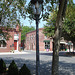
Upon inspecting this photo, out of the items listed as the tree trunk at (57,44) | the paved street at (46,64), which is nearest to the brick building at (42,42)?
the paved street at (46,64)

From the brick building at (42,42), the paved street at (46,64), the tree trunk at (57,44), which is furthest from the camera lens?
the brick building at (42,42)

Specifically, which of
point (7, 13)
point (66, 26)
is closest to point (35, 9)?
point (7, 13)

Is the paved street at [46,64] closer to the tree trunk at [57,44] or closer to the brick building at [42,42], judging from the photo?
the tree trunk at [57,44]

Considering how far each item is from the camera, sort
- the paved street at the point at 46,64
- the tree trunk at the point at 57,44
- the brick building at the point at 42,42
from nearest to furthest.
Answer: the tree trunk at the point at 57,44
the paved street at the point at 46,64
the brick building at the point at 42,42

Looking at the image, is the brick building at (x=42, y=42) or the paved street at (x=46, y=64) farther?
the brick building at (x=42, y=42)

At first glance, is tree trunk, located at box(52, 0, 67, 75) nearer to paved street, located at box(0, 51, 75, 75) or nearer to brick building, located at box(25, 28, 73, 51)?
paved street, located at box(0, 51, 75, 75)

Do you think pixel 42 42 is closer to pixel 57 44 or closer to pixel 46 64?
pixel 46 64

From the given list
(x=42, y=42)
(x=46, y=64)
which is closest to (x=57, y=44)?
(x=46, y=64)

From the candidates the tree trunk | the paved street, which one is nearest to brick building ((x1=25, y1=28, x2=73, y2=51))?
the paved street

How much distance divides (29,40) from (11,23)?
50744mm

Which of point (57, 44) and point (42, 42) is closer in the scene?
point (57, 44)

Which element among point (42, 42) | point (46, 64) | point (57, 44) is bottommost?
point (46, 64)

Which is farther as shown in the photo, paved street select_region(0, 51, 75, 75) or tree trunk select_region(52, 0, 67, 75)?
paved street select_region(0, 51, 75, 75)

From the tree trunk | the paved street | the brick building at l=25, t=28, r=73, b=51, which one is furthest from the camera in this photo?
the brick building at l=25, t=28, r=73, b=51
